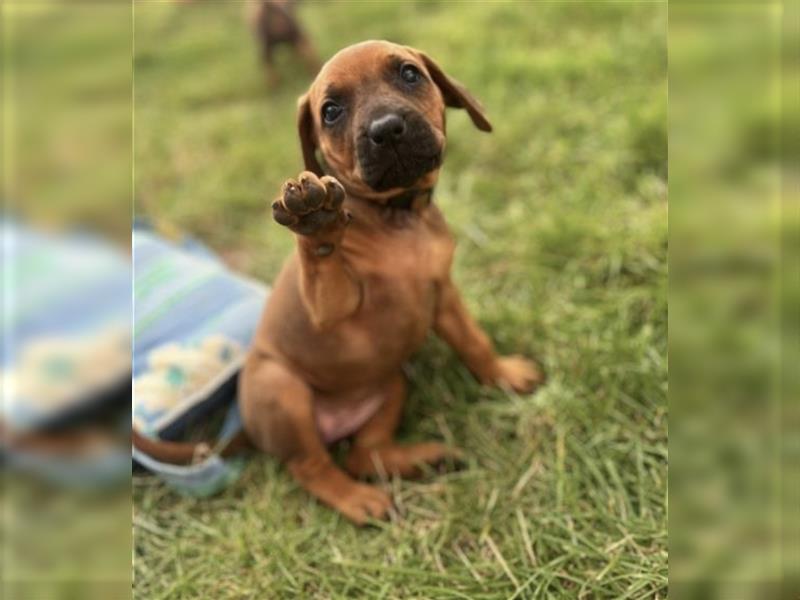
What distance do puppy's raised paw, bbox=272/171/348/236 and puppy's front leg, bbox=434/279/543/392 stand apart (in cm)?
79

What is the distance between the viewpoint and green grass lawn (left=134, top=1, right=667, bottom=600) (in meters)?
2.26

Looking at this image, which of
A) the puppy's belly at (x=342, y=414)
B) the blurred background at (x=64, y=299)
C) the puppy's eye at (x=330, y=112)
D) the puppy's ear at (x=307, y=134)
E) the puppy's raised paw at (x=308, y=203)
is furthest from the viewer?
the puppy's belly at (x=342, y=414)

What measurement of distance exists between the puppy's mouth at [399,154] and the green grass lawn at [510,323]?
39.2 inches

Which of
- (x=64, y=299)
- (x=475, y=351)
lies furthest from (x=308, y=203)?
(x=475, y=351)

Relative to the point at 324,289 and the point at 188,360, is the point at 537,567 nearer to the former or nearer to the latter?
the point at 324,289

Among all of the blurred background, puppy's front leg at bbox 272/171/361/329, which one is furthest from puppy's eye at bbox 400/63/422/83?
the blurred background

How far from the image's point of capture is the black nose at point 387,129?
195 cm

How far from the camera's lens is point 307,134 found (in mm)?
2271

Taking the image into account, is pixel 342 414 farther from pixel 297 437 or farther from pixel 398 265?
pixel 398 265

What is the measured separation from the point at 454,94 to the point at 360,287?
0.60m

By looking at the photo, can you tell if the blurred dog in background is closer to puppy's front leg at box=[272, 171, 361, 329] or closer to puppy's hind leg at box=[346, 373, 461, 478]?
puppy's hind leg at box=[346, 373, 461, 478]

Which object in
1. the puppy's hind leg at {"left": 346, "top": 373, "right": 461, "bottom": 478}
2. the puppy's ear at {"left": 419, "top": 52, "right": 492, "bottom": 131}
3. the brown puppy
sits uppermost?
the puppy's ear at {"left": 419, "top": 52, "right": 492, "bottom": 131}

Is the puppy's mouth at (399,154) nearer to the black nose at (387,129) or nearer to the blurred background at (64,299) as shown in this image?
the black nose at (387,129)

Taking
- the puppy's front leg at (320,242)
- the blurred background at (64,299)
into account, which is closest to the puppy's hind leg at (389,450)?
the puppy's front leg at (320,242)
